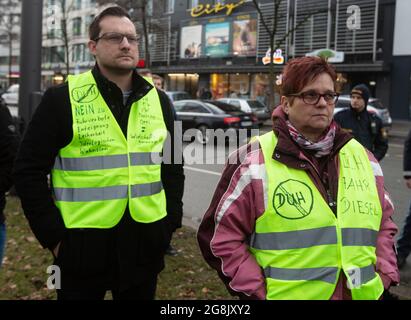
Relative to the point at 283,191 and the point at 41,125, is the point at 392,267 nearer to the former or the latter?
the point at 283,191

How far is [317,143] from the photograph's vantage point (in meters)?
2.12

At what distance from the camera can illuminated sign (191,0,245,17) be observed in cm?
3379

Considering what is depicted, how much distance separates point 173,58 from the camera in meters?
39.9

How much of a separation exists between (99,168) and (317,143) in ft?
3.45

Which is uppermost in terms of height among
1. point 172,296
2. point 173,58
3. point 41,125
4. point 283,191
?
point 173,58

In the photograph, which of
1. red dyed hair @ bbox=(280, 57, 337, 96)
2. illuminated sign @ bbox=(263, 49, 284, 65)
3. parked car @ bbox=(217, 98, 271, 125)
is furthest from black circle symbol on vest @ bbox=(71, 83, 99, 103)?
illuminated sign @ bbox=(263, 49, 284, 65)

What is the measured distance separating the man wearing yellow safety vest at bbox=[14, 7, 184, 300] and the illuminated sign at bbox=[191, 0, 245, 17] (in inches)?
1225

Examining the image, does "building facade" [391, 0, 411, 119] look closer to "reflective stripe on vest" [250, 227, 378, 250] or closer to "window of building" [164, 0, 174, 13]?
"window of building" [164, 0, 174, 13]

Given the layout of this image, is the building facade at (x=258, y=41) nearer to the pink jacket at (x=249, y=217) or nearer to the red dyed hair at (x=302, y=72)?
the red dyed hair at (x=302, y=72)

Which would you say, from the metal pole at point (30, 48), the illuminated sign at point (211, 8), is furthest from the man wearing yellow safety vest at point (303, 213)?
the illuminated sign at point (211, 8)

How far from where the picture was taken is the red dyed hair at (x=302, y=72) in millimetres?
2125

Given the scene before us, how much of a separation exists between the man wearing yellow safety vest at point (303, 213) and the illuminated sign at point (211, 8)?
1238 inches
